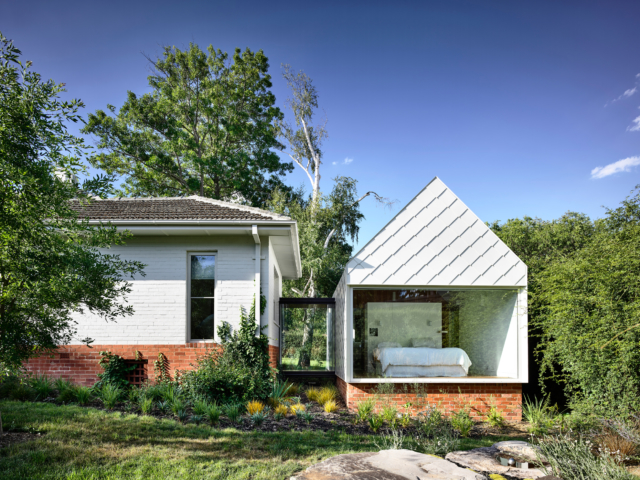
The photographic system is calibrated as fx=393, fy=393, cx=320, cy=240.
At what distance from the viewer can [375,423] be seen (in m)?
6.73

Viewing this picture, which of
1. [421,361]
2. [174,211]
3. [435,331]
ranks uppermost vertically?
[174,211]

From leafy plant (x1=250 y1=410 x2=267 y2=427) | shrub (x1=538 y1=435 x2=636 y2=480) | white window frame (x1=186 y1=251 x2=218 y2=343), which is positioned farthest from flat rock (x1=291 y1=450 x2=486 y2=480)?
white window frame (x1=186 y1=251 x2=218 y2=343)

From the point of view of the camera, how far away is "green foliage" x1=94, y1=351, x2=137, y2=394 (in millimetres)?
8086

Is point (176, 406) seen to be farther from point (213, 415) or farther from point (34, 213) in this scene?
point (34, 213)

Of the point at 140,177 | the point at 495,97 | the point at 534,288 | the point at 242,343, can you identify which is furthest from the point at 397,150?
the point at 140,177

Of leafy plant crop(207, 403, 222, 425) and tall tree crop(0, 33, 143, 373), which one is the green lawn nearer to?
leafy plant crop(207, 403, 222, 425)

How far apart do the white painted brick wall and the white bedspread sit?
110 inches

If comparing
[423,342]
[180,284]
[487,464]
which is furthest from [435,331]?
[180,284]

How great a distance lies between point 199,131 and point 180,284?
17462mm

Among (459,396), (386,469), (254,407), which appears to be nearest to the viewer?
(386,469)

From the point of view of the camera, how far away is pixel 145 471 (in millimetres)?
4312

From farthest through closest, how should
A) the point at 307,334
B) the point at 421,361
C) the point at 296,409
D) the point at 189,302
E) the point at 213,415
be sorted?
the point at 307,334, the point at 189,302, the point at 421,361, the point at 296,409, the point at 213,415

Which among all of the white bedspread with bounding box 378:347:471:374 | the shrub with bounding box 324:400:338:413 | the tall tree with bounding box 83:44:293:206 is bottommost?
the shrub with bounding box 324:400:338:413

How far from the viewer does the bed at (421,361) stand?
824cm
